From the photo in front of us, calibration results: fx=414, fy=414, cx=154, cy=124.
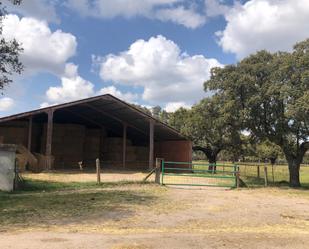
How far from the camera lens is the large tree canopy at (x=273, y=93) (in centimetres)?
1986

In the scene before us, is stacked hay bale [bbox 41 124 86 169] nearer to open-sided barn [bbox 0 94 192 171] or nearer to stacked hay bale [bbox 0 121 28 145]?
open-sided barn [bbox 0 94 192 171]

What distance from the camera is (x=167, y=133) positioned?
107 feet

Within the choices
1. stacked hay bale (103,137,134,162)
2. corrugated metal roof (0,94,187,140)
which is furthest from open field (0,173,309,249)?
stacked hay bale (103,137,134,162)

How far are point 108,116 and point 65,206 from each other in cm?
2098

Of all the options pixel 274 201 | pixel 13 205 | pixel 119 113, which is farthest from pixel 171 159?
pixel 13 205

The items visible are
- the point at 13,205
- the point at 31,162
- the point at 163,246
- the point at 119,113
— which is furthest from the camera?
the point at 119,113

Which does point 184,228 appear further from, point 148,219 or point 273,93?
point 273,93

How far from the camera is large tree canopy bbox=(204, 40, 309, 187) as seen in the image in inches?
782

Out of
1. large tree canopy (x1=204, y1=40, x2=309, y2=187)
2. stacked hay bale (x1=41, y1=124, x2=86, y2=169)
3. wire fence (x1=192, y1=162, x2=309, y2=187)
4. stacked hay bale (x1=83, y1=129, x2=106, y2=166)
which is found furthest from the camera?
stacked hay bale (x1=83, y1=129, x2=106, y2=166)

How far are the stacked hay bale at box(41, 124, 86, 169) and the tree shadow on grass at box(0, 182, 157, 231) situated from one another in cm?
1552

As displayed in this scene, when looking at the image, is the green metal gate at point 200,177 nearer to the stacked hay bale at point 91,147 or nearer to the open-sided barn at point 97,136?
the open-sided barn at point 97,136

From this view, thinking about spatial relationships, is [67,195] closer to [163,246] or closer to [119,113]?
[163,246]

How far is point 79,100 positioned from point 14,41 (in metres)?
11.7

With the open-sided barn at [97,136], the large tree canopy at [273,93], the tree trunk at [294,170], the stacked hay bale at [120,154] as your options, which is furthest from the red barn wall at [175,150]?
the tree trunk at [294,170]
